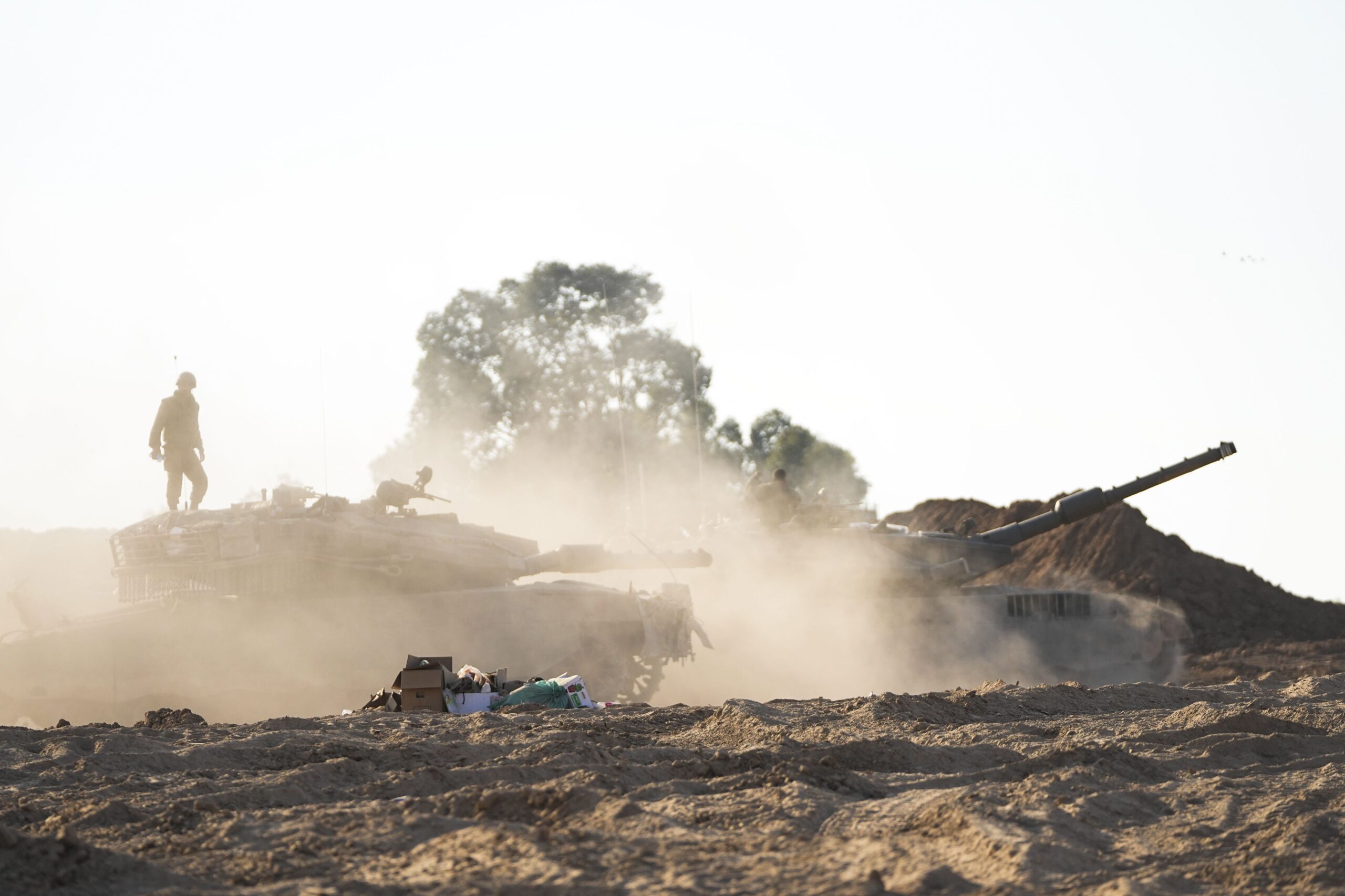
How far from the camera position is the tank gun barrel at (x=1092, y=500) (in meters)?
16.4

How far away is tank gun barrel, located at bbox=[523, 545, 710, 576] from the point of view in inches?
602

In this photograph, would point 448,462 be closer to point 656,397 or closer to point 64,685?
point 656,397

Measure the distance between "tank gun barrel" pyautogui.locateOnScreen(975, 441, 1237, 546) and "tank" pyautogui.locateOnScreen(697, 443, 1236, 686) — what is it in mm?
37

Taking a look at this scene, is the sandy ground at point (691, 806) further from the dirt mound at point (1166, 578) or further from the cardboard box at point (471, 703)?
the dirt mound at point (1166, 578)

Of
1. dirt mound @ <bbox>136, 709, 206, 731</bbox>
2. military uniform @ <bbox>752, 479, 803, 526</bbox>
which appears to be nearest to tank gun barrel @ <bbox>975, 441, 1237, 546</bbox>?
military uniform @ <bbox>752, 479, 803, 526</bbox>

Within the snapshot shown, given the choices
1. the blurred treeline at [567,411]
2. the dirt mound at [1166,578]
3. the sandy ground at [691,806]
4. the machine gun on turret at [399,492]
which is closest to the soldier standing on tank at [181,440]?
the machine gun on turret at [399,492]

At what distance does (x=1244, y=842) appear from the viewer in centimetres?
502

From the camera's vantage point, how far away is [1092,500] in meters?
17.1

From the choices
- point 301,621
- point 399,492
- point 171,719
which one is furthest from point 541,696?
point 399,492

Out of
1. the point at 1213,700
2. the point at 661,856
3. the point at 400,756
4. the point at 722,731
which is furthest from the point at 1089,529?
the point at 661,856

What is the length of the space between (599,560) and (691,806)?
10.3 meters

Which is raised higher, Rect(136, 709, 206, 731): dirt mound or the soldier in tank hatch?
the soldier in tank hatch

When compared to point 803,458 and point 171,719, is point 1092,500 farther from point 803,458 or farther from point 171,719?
point 803,458

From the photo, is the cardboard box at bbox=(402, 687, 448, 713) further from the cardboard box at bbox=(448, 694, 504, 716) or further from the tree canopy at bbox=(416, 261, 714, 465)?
the tree canopy at bbox=(416, 261, 714, 465)
